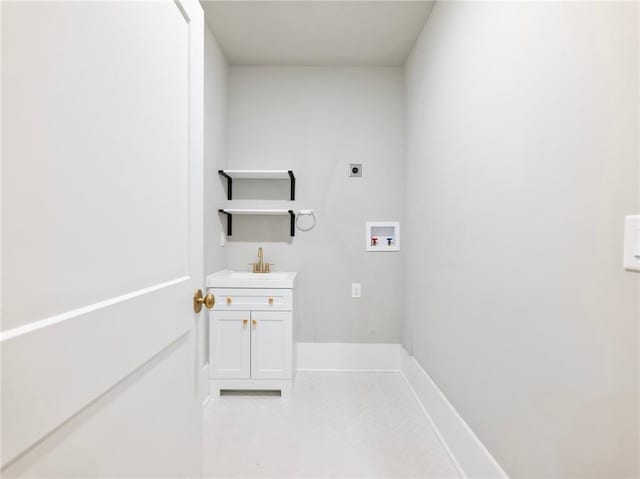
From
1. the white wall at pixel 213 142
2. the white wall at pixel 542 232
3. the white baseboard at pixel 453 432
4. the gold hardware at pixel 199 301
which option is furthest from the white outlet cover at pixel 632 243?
the white wall at pixel 213 142

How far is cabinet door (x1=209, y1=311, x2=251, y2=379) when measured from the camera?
240cm

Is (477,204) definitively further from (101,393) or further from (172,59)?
(101,393)

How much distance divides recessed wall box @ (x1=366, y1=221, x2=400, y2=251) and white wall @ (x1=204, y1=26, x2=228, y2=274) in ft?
4.03

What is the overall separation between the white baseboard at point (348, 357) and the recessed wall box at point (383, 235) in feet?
2.73

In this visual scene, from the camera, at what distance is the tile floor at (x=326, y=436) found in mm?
1665

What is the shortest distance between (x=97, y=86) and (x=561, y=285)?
126 centimetres

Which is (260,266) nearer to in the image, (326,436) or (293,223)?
(293,223)

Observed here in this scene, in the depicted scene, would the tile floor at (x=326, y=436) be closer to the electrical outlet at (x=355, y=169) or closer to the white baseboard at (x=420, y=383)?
the white baseboard at (x=420, y=383)

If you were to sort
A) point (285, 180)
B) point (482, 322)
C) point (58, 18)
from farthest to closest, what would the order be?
point (285, 180) → point (482, 322) → point (58, 18)

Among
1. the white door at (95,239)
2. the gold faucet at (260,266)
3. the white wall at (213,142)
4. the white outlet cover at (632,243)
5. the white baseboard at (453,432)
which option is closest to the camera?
the white door at (95,239)

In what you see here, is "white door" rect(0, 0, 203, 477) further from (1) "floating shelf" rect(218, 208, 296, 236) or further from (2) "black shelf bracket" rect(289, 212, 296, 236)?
(2) "black shelf bracket" rect(289, 212, 296, 236)

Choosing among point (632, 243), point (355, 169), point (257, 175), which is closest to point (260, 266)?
point (257, 175)

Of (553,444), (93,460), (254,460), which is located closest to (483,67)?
(553,444)

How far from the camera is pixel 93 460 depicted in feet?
2.21
